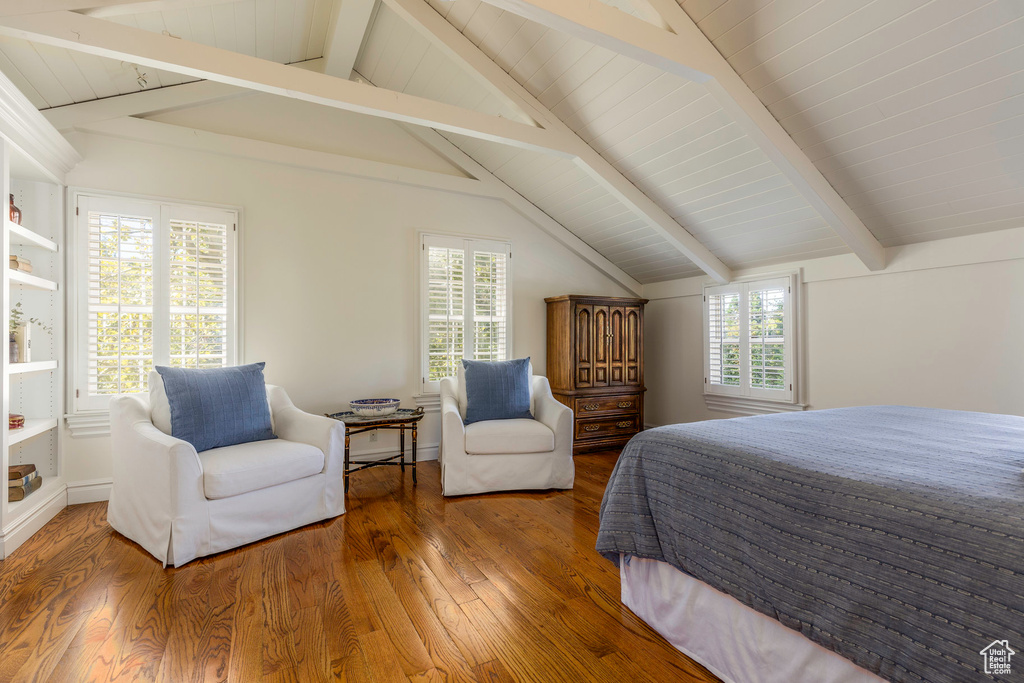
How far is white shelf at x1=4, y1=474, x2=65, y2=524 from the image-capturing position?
243 centimetres

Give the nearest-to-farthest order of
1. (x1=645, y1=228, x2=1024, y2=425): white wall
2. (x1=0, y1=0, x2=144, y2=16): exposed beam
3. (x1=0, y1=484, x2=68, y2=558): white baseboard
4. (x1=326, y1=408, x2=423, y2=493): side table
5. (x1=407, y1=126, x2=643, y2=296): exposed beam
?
(x1=0, y1=0, x2=144, y2=16): exposed beam, (x1=0, y1=484, x2=68, y2=558): white baseboard, (x1=645, y1=228, x2=1024, y2=425): white wall, (x1=326, y1=408, x2=423, y2=493): side table, (x1=407, y1=126, x2=643, y2=296): exposed beam

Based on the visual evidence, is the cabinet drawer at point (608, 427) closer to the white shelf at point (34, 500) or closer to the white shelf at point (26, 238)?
the white shelf at point (34, 500)

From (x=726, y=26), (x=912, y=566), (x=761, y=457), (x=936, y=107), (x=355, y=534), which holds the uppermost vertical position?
(x=726, y=26)

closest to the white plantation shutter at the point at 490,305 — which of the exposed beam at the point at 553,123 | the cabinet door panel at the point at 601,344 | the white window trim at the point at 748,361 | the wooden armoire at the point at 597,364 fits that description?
the wooden armoire at the point at 597,364

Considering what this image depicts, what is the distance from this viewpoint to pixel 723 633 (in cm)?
148

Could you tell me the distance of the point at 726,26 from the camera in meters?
2.45

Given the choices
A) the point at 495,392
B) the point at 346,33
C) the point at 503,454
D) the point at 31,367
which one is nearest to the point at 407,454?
the point at 495,392

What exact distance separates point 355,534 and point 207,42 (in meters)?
3.15

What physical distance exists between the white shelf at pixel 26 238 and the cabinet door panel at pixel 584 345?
3637 mm

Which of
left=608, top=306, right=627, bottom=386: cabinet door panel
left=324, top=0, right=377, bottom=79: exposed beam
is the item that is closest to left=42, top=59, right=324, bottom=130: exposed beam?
left=324, top=0, right=377, bottom=79: exposed beam

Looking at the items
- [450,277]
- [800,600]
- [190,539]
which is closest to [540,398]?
[450,277]

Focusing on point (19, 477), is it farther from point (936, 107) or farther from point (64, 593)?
point (936, 107)

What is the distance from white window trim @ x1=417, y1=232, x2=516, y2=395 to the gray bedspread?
8.56 feet

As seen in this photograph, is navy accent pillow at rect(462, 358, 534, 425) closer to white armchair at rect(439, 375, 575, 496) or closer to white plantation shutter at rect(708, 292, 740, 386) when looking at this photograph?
white armchair at rect(439, 375, 575, 496)
